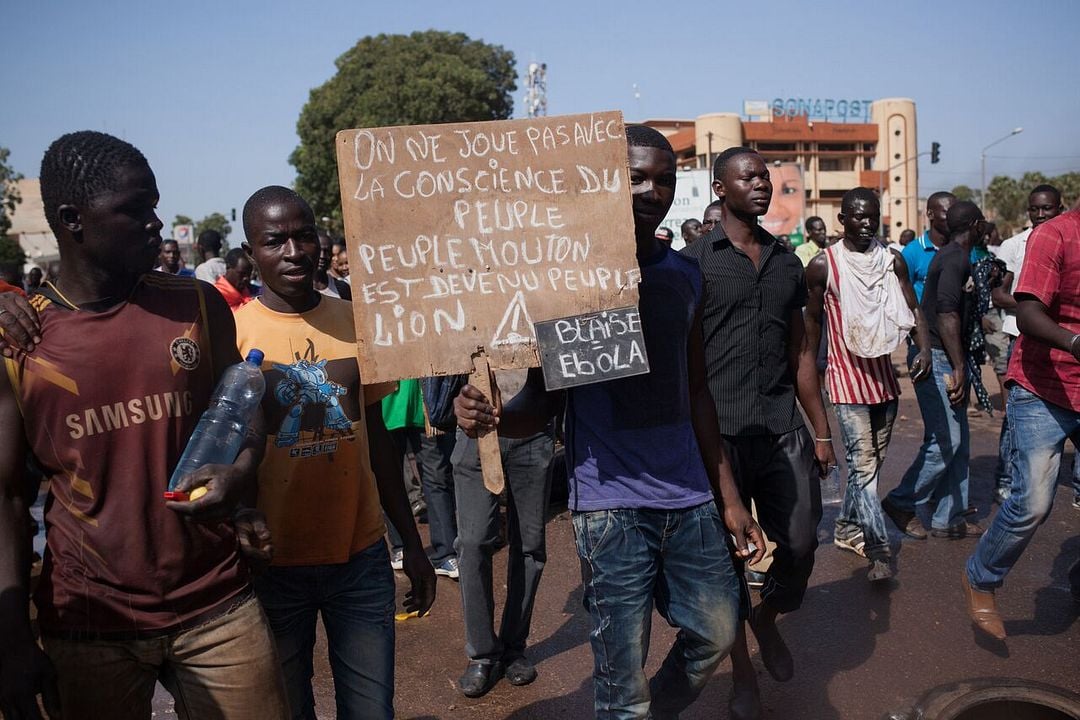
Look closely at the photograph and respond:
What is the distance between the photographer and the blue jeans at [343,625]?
9.41 ft

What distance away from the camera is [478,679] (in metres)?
4.20

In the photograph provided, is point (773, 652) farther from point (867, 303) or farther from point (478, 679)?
point (867, 303)

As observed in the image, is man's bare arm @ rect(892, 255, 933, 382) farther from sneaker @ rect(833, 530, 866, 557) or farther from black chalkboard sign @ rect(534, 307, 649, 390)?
black chalkboard sign @ rect(534, 307, 649, 390)

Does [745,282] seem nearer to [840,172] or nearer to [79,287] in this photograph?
[79,287]

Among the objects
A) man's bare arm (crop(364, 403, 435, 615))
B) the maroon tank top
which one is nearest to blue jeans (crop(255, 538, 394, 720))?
man's bare arm (crop(364, 403, 435, 615))

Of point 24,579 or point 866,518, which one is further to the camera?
point 866,518

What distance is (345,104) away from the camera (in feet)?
133

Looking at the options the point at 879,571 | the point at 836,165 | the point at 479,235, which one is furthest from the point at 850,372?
the point at 836,165

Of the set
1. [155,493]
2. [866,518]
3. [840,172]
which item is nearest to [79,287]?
[155,493]

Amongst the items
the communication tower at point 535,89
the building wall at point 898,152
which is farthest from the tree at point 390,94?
the building wall at point 898,152

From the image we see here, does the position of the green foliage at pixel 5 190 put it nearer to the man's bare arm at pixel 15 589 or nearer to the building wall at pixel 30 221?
the building wall at pixel 30 221

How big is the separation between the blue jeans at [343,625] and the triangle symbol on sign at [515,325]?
0.82m

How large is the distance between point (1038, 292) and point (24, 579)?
12.8 feet

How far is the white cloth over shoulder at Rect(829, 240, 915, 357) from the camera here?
17.8 ft
